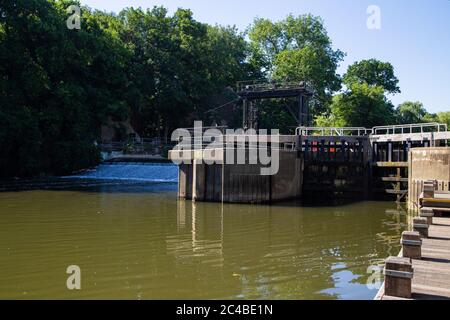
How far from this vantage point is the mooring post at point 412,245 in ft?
25.9

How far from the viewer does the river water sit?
780 cm

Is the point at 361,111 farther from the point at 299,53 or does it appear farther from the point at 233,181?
the point at 233,181

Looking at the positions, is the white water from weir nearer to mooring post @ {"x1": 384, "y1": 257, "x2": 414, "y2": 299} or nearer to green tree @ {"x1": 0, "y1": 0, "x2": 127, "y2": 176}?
green tree @ {"x1": 0, "y1": 0, "x2": 127, "y2": 176}

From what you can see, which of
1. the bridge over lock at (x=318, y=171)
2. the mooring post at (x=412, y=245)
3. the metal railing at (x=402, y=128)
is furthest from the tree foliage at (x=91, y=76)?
the mooring post at (x=412, y=245)

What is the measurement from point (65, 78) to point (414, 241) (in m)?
36.5

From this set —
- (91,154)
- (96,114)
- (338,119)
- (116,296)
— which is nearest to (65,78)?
(96,114)

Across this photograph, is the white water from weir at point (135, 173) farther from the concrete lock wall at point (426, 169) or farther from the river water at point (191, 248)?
the concrete lock wall at point (426, 169)

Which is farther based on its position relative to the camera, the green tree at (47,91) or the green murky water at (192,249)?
the green tree at (47,91)

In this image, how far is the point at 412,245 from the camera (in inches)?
312

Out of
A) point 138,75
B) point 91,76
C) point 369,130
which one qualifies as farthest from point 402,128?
point 138,75

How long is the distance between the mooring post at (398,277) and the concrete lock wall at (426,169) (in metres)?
13.1

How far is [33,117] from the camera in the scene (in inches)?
1335

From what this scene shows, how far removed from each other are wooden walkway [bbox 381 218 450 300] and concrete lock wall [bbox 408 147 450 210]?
312 inches
